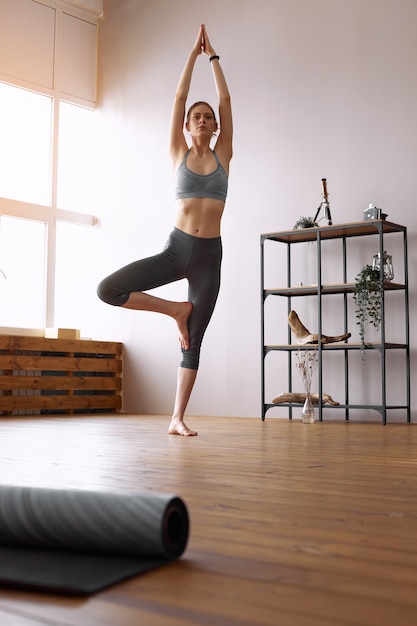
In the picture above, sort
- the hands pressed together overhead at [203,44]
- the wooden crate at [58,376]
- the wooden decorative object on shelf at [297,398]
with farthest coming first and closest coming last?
the wooden crate at [58,376] → the wooden decorative object on shelf at [297,398] → the hands pressed together overhead at [203,44]

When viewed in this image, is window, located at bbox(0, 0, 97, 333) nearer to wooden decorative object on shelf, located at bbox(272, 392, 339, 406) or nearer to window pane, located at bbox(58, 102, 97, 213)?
window pane, located at bbox(58, 102, 97, 213)

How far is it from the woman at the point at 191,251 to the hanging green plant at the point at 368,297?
1.39m

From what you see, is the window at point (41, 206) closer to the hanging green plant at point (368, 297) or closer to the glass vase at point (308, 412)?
the glass vase at point (308, 412)

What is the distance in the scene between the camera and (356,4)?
5484mm

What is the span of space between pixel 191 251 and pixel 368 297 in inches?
64.4

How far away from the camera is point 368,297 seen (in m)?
4.93

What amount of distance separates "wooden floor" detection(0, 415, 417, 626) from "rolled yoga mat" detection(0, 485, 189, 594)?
1.5 inches

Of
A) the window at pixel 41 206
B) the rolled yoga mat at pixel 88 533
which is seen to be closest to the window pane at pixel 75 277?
the window at pixel 41 206

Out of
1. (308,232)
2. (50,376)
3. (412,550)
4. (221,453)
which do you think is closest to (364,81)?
(308,232)

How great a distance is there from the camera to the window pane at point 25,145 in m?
6.43

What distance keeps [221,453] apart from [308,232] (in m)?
2.75

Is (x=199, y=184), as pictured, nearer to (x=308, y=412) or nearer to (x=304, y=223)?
(x=304, y=223)

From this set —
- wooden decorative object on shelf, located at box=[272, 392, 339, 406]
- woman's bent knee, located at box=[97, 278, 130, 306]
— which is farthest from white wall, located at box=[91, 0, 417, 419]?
woman's bent knee, located at box=[97, 278, 130, 306]

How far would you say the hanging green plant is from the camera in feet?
15.9
